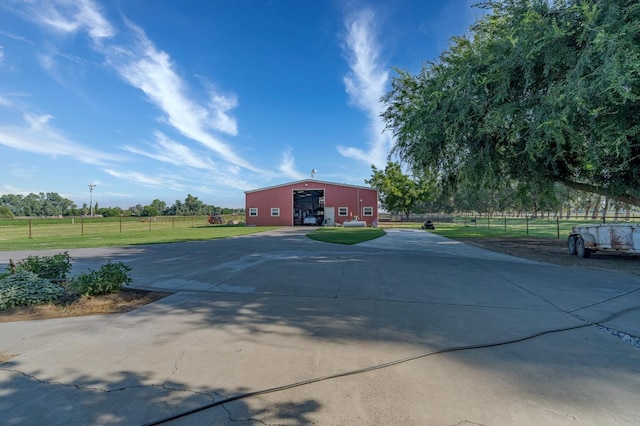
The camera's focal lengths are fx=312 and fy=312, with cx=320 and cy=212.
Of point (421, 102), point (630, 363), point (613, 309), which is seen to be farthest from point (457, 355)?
point (421, 102)

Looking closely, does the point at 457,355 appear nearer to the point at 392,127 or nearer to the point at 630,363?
the point at 630,363

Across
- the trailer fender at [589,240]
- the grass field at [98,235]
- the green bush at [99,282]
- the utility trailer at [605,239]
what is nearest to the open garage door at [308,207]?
the grass field at [98,235]

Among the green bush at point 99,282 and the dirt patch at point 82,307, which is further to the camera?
the green bush at point 99,282

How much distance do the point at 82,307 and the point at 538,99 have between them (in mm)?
10767

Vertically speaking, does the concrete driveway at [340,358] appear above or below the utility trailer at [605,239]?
below

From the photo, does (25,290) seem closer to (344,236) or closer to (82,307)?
(82,307)

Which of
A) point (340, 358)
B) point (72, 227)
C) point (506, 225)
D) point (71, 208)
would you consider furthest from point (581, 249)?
point (71, 208)

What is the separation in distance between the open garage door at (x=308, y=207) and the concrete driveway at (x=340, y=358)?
30105 millimetres

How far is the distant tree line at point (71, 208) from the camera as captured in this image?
94625 millimetres

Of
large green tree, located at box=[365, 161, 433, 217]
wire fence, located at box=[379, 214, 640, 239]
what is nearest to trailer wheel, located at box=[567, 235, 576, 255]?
wire fence, located at box=[379, 214, 640, 239]

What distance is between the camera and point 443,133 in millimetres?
9641

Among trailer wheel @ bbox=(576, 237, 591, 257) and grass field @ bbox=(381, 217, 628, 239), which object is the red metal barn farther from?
trailer wheel @ bbox=(576, 237, 591, 257)

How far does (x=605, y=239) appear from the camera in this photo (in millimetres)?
10320

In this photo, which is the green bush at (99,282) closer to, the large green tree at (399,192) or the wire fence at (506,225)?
the wire fence at (506,225)
